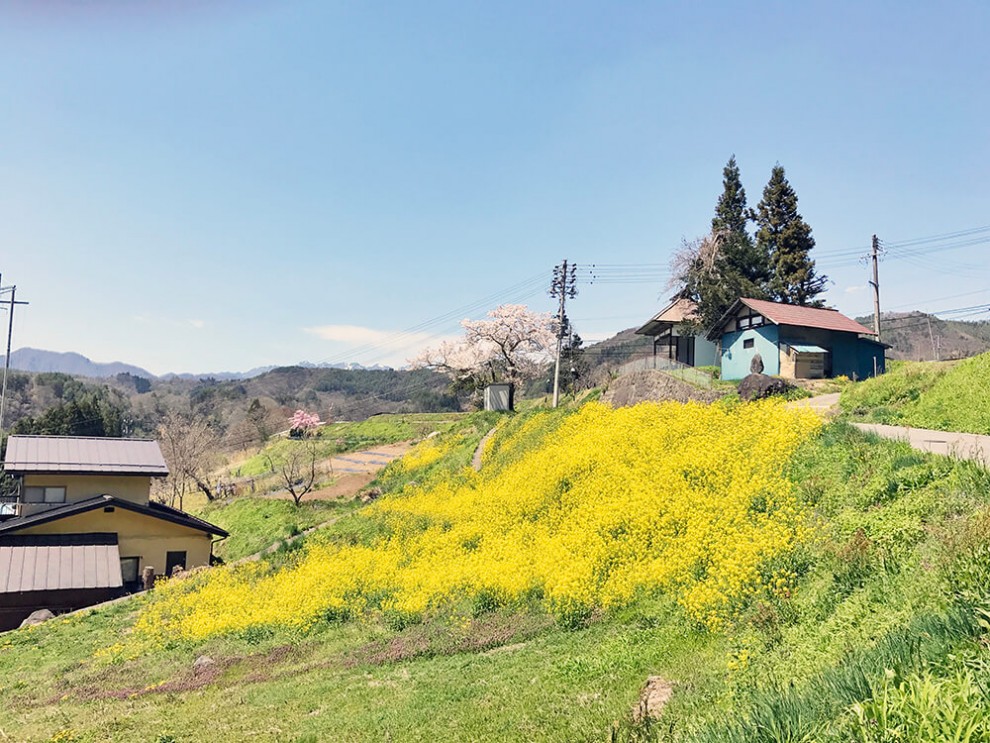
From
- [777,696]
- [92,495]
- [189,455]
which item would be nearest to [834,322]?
[777,696]

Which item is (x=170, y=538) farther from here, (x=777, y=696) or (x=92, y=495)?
(x=777, y=696)

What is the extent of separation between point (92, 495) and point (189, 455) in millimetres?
19423

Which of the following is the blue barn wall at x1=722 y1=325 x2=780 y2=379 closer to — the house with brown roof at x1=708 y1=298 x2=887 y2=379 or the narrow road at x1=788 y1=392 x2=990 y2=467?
the house with brown roof at x1=708 y1=298 x2=887 y2=379

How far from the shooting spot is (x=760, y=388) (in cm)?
2578

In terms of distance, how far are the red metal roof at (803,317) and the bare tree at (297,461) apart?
2874 cm

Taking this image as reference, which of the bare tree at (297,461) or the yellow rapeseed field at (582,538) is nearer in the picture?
the yellow rapeseed field at (582,538)

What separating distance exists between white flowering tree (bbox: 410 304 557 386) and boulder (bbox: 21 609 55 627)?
145 feet

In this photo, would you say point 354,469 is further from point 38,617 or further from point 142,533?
point 38,617

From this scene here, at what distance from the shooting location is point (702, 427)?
21062 mm

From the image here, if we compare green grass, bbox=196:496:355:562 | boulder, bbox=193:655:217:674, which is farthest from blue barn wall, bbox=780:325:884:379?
boulder, bbox=193:655:217:674

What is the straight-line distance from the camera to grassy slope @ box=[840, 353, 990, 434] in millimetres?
17375

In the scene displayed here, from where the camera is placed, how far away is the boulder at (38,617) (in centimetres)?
2288

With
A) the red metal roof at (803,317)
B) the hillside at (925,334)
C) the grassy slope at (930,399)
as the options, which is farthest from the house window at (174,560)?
the hillside at (925,334)

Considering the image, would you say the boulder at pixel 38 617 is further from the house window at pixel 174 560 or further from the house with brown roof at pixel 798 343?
the house with brown roof at pixel 798 343
